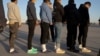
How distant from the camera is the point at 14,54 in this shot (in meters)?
10.6

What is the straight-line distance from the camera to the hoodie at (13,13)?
10469 mm

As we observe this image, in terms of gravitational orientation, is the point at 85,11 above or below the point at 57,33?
above

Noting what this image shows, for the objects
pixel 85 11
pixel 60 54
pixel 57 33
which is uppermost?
pixel 85 11

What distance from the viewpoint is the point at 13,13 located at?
10.5m

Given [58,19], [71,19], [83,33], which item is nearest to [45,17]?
[58,19]

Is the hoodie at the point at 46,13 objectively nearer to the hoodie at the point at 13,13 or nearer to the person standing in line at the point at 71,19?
the hoodie at the point at 13,13

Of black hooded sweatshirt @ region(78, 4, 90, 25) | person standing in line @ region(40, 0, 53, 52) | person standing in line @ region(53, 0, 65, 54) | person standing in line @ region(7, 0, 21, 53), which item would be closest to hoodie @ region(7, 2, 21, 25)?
person standing in line @ region(7, 0, 21, 53)

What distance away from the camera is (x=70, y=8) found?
11578 mm

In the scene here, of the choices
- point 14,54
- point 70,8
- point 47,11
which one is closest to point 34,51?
point 14,54

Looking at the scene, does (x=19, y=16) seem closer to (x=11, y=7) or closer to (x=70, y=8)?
(x=11, y=7)

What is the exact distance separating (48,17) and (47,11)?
217 mm

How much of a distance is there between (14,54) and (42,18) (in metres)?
1.60

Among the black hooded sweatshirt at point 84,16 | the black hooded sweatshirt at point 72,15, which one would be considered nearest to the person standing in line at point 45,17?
the black hooded sweatshirt at point 72,15

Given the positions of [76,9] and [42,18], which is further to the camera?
[76,9]
